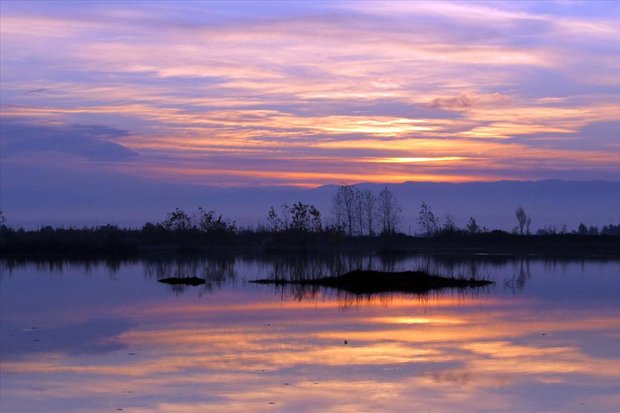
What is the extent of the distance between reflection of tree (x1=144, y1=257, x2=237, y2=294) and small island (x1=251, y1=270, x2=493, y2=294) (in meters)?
1.96

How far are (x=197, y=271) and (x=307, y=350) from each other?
19196 mm

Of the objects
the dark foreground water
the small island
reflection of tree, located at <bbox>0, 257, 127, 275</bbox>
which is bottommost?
the dark foreground water

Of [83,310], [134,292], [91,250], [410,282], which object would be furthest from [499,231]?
[83,310]

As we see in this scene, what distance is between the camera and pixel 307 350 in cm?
1173

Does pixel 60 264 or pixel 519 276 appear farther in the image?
pixel 60 264

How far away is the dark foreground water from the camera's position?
865 centimetres

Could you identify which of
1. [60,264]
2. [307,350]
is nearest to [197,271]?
[60,264]

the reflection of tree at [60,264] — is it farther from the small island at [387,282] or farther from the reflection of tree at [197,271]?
the small island at [387,282]

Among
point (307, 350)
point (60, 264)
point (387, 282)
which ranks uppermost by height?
point (60, 264)

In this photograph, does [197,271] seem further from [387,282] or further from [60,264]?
[387,282]

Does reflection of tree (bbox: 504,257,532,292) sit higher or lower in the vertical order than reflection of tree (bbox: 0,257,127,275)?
lower

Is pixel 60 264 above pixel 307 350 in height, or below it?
above

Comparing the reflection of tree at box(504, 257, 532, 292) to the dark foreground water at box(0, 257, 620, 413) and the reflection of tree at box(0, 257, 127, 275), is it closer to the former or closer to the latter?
the dark foreground water at box(0, 257, 620, 413)

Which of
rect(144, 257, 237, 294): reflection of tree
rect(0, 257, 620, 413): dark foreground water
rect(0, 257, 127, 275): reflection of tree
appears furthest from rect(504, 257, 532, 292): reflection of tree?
rect(0, 257, 127, 275): reflection of tree
